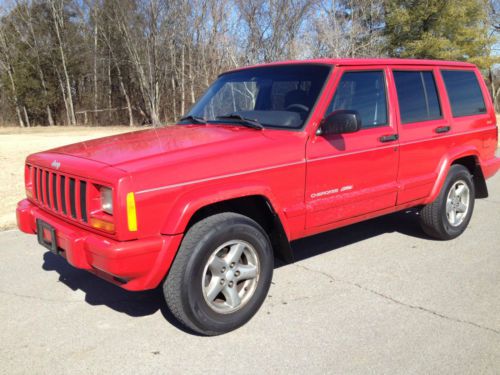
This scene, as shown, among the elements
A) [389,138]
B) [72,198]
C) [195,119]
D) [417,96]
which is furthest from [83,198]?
[417,96]

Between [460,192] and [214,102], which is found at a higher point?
[214,102]

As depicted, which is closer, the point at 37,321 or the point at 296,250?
the point at 37,321

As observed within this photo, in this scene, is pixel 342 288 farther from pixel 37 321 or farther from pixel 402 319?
pixel 37 321

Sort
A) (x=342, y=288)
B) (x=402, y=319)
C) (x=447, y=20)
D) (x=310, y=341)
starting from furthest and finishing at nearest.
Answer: (x=447, y=20)
(x=342, y=288)
(x=402, y=319)
(x=310, y=341)

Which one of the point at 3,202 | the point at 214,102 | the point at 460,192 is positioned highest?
the point at 214,102

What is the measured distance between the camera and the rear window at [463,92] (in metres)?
5.21

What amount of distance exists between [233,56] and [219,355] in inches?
747

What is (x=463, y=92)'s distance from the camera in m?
5.40

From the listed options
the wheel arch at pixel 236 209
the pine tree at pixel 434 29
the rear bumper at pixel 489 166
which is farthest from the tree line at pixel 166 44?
the wheel arch at pixel 236 209

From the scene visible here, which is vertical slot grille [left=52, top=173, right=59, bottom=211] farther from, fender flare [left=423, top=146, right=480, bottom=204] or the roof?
fender flare [left=423, top=146, right=480, bottom=204]

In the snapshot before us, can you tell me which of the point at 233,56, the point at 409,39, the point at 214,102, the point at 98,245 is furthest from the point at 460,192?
the point at 409,39

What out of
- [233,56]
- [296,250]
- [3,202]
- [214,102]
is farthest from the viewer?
[233,56]

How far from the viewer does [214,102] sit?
4672 millimetres

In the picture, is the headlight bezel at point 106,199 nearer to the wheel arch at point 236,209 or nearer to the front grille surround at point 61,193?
the front grille surround at point 61,193
